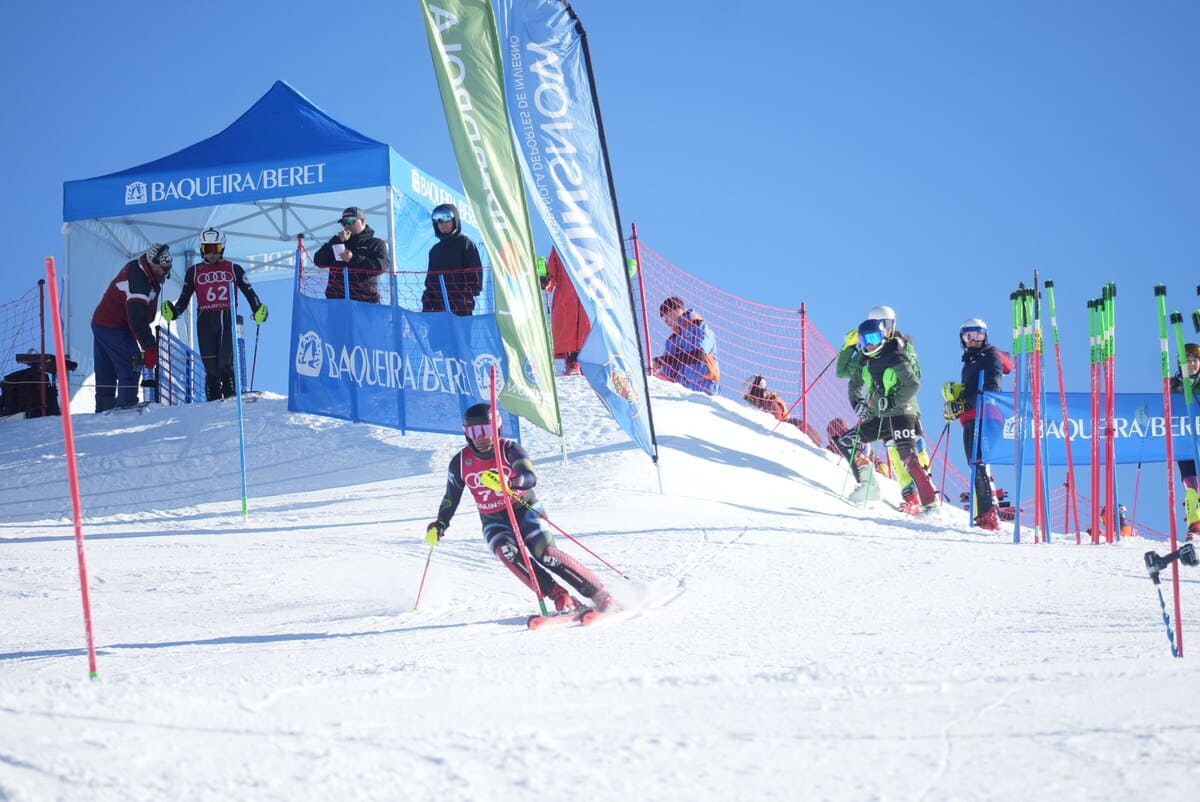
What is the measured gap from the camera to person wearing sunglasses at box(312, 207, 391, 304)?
1202cm

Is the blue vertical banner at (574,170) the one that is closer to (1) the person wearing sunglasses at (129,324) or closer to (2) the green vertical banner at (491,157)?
(2) the green vertical banner at (491,157)

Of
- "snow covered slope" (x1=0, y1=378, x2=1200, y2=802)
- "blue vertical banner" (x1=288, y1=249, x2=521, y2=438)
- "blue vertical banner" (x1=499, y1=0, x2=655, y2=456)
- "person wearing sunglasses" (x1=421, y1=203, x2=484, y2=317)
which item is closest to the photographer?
"snow covered slope" (x1=0, y1=378, x2=1200, y2=802)

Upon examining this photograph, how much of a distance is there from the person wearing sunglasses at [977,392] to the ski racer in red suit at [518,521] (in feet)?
15.8

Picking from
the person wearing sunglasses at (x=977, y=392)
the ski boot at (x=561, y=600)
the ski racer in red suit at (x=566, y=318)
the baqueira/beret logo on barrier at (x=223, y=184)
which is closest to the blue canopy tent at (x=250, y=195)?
the baqueira/beret logo on barrier at (x=223, y=184)

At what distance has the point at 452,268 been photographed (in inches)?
458

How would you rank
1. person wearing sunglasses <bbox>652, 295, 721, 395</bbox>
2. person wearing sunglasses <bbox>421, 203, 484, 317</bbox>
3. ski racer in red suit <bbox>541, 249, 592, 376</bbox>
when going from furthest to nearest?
person wearing sunglasses <bbox>652, 295, 721, 395</bbox> < ski racer in red suit <bbox>541, 249, 592, 376</bbox> < person wearing sunglasses <bbox>421, 203, 484, 317</bbox>

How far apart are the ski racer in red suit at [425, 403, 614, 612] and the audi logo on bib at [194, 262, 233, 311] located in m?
6.62

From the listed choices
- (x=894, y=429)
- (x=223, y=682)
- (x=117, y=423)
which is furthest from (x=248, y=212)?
(x=223, y=682)

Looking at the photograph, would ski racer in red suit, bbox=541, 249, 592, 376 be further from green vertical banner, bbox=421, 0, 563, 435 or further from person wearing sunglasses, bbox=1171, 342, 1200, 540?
person wearing sunglasses, bbox=1171, 342, 1200, 540

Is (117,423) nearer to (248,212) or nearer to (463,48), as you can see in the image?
(248,212)

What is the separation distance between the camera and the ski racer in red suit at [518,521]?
6.37 meters

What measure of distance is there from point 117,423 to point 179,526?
3.90 m

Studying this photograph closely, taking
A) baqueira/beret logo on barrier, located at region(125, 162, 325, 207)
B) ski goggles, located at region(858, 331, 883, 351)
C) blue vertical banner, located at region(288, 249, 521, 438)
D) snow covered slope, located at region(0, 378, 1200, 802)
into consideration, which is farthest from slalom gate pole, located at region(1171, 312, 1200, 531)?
baqueira/beret logo on barrier, located at region(125, 162, 325, 207)

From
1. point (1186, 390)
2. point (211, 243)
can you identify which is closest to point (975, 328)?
point (1186, 390)
